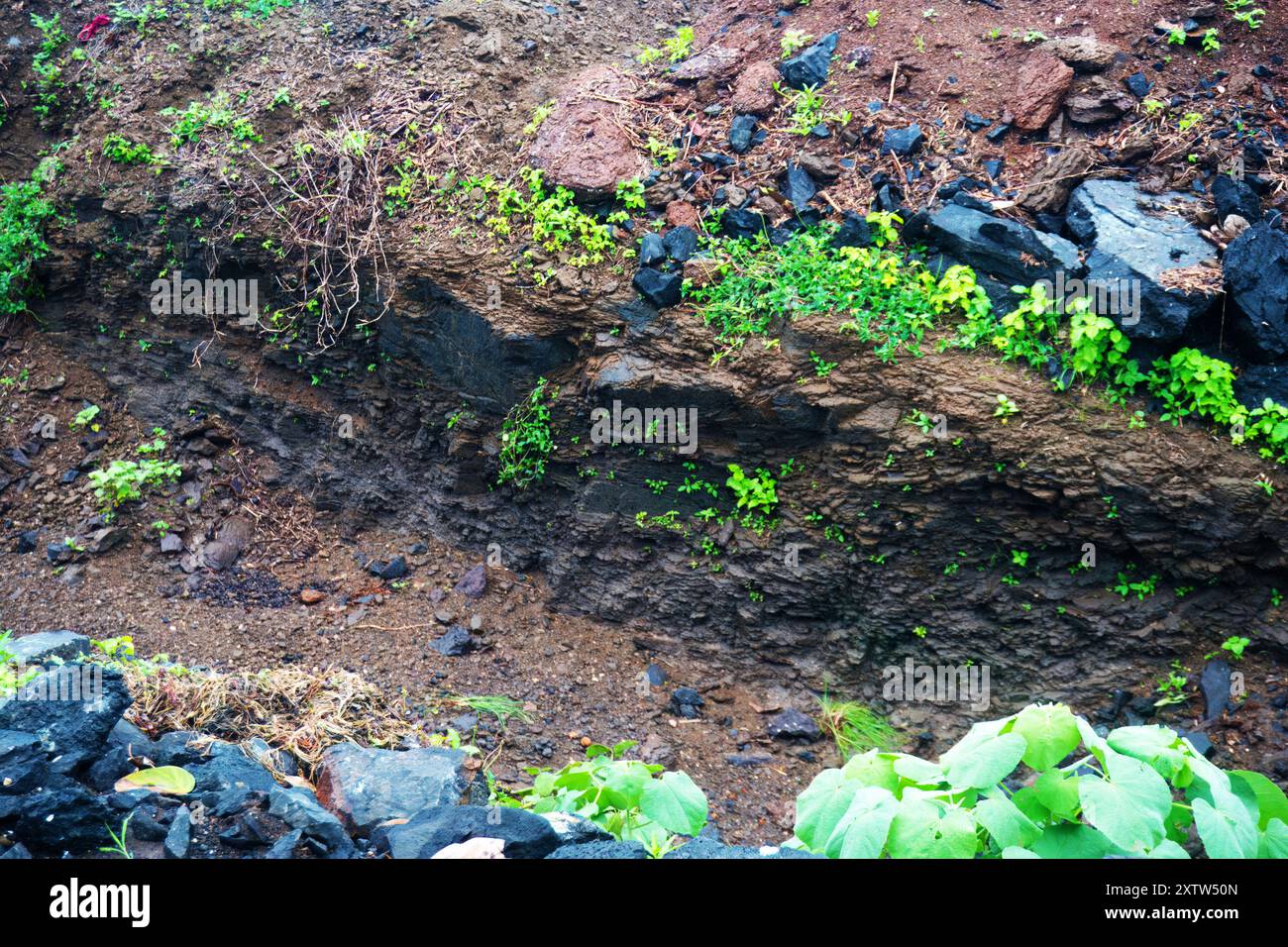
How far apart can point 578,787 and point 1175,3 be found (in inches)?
228

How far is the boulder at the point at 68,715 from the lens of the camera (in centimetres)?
264

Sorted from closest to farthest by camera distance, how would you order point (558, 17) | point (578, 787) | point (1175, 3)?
point (578, 787)
point (1175, 3)
point (558, 17)

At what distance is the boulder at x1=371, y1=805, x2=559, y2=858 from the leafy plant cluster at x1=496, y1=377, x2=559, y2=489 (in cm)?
322

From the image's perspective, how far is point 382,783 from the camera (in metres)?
3.29

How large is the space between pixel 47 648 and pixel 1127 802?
405 cm

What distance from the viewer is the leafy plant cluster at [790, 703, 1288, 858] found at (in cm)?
152

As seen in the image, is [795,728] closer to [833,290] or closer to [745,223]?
[833,290]

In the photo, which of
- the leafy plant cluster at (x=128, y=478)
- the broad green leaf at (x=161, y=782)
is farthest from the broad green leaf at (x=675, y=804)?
the leafy plant cluster at (x=128, y=478)

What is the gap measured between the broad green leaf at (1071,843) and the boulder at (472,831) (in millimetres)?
1119

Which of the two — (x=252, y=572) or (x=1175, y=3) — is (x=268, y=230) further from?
(x=1175, y=3)

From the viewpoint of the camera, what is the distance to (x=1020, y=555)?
190 inches

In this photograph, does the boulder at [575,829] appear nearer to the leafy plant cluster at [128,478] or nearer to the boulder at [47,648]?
the boulder at [47,648]

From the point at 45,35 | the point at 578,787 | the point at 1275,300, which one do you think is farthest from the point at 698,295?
the point at 45,35

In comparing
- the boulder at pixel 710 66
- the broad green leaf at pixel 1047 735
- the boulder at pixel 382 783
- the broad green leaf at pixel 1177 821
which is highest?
the boulder at pixel 710 66
